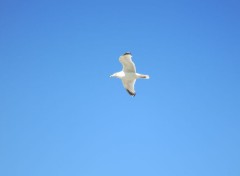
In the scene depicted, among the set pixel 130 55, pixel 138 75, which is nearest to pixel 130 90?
pixel 138 75

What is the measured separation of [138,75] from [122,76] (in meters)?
1.29

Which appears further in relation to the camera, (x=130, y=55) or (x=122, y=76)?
(x=122, y=76)

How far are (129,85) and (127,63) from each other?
10.0ft

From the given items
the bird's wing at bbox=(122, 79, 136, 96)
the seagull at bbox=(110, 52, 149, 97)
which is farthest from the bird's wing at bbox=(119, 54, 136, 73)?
the bird's wing at bbox=(122, 79, 136, 96)

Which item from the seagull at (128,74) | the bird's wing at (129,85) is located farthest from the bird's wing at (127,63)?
the bird's wing at (129,85)

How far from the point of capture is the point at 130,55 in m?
36.0

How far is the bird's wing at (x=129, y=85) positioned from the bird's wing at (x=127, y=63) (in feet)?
4.58

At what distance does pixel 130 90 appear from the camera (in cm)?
3962

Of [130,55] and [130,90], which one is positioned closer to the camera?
[130,55]

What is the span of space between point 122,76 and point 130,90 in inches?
66.4

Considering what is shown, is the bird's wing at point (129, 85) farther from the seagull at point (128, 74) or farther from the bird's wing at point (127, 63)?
the bird's wing at point (127, 63)

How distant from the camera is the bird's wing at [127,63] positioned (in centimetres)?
3624

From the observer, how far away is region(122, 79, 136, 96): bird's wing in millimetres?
39250

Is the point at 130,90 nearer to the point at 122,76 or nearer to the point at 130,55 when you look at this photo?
the point at 122,76
